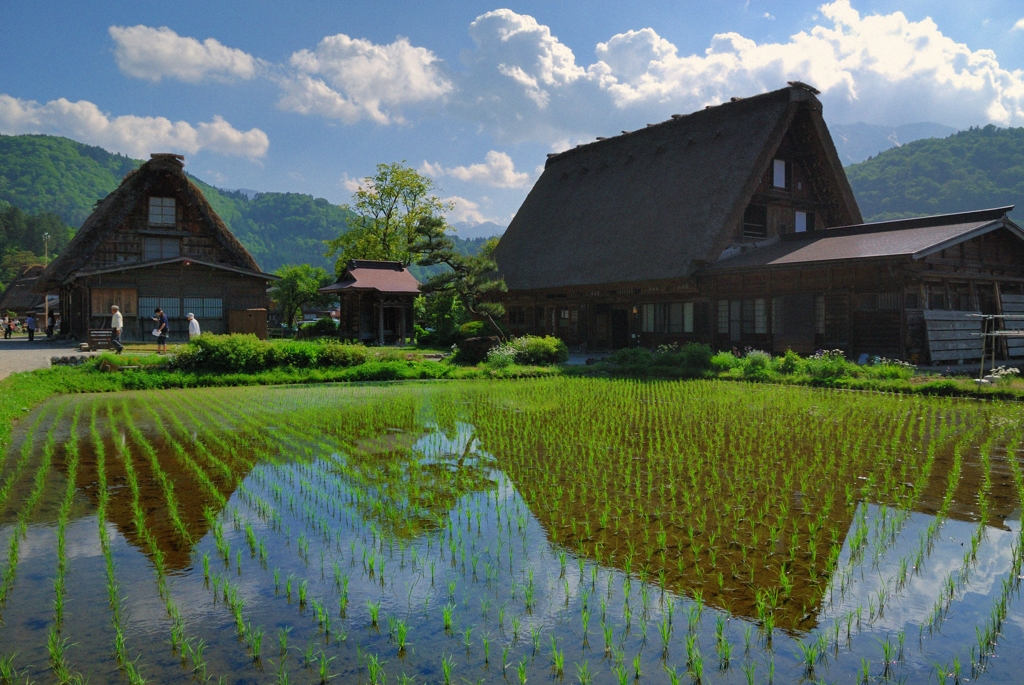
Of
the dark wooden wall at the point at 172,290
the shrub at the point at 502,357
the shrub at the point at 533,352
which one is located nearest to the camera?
the shrub at the point at 502,357

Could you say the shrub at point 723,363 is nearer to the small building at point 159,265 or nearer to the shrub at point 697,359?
the shrub at point 697,359

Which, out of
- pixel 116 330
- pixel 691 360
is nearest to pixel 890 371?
pixel 691 360

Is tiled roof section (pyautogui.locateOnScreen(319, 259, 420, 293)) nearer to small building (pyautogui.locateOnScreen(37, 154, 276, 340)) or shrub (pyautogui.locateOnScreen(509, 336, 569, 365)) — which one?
small building (pyautogui.locateOnScreen(37, 154, 276, 340))

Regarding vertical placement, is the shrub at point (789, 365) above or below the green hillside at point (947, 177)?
below

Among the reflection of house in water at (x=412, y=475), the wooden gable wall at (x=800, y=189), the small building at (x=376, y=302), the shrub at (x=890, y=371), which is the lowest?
the reflection of house in water at (x=412, y=475)

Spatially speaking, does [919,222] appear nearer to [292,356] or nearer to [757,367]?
[757,367]

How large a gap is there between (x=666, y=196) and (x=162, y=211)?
2052 centimetres

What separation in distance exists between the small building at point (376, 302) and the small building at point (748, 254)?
4737mm

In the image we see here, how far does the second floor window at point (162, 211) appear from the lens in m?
28.0

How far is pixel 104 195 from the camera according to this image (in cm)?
11781

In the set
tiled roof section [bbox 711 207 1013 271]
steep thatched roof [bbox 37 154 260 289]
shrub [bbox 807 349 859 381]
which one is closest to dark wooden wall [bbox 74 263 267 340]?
steep thatched roof [bbox 37 154 260 289]

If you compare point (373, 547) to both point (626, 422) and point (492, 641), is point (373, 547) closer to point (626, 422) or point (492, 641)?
point (492, 641)

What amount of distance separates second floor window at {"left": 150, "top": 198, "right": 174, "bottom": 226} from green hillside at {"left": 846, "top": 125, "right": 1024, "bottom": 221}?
188ft

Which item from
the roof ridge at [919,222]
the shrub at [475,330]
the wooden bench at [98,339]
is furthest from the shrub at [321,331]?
the roof ridge at [919,222]
